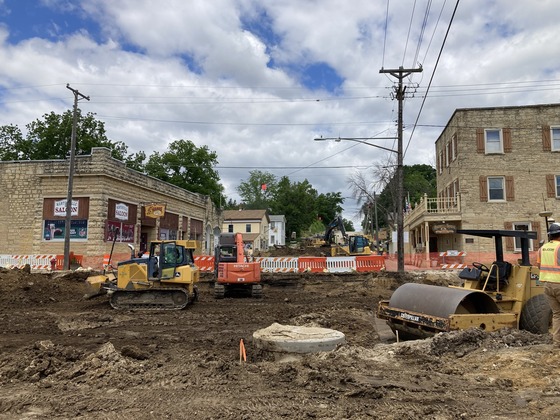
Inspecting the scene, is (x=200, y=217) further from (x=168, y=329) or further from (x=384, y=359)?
(x=384, y=359)

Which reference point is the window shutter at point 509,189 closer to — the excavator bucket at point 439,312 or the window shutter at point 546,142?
the window shutter at point 546,142

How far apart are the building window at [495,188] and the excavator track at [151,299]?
71.8 ft

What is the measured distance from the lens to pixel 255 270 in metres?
16.6

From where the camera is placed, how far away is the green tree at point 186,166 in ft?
194

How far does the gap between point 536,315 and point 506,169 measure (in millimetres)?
22639

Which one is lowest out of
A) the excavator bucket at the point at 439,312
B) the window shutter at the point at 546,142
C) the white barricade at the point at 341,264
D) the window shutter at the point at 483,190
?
the excavator bucket at the point at 439,312

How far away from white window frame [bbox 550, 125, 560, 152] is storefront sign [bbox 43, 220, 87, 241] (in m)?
28.8

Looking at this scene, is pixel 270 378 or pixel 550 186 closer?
pixel 270 378

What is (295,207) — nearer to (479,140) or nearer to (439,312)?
(479,140)

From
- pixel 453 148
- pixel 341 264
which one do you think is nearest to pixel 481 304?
pixel 341 264

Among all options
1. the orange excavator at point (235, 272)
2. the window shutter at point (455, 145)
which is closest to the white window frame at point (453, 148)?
the window shutter at point (455, 145)

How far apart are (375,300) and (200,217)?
89.4 feet

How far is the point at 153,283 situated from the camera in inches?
565

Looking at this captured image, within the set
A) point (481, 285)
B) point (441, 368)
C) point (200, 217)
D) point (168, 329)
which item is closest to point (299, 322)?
point (168, 329)
